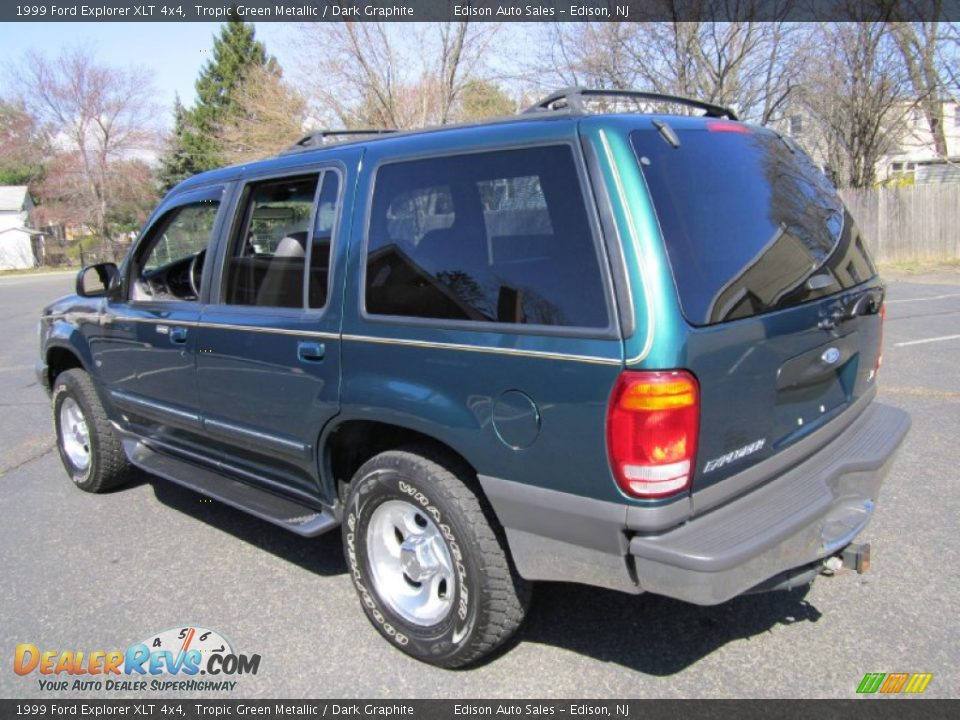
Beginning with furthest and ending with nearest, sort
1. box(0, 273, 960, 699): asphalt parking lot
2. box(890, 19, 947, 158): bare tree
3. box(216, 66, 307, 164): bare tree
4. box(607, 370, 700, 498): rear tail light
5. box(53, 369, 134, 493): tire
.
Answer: box(216, 66, 307, 164): bare tree → box(890, 19, 947, 158): bare tree → box(53, 369, 134, 493): tire → box(0, 273, 960, 699): asphalt parking lot → box(607, 370, 700, 498): rear tail light

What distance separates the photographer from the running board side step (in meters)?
3.33

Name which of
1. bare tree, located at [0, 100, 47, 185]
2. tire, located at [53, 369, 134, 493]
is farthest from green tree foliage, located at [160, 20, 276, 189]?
tire, located at [53, 369, 134, 493]

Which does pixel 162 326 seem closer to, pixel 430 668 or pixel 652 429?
pixel 430 668

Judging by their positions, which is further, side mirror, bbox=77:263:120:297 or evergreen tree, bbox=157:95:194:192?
evergreen tree, bbox=157:95:194:192

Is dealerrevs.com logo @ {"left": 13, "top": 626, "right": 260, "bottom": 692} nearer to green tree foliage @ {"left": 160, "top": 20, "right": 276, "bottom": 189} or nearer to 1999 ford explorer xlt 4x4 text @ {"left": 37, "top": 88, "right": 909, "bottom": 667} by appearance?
1999 ford explorer xlt 4x4 text @ {"left": 37, "top": 88, "right": 909, "bottom": 667}

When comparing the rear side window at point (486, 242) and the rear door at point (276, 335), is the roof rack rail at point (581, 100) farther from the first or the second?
the rear door at point (276, 335)

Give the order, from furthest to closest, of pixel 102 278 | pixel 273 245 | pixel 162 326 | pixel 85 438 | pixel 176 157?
pixel 176 157 → pixel 85 438 → pixel 102 278 → pixel 162 326 → pixel 273 245

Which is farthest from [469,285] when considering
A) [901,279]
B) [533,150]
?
[901,279]

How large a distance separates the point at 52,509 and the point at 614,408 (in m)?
4.08

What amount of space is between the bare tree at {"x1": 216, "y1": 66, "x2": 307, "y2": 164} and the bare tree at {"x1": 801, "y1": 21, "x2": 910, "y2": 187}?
14.2 meters

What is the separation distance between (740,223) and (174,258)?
335cm

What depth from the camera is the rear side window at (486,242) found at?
2428 millimetres

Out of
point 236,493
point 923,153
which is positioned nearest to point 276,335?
point 236,493
